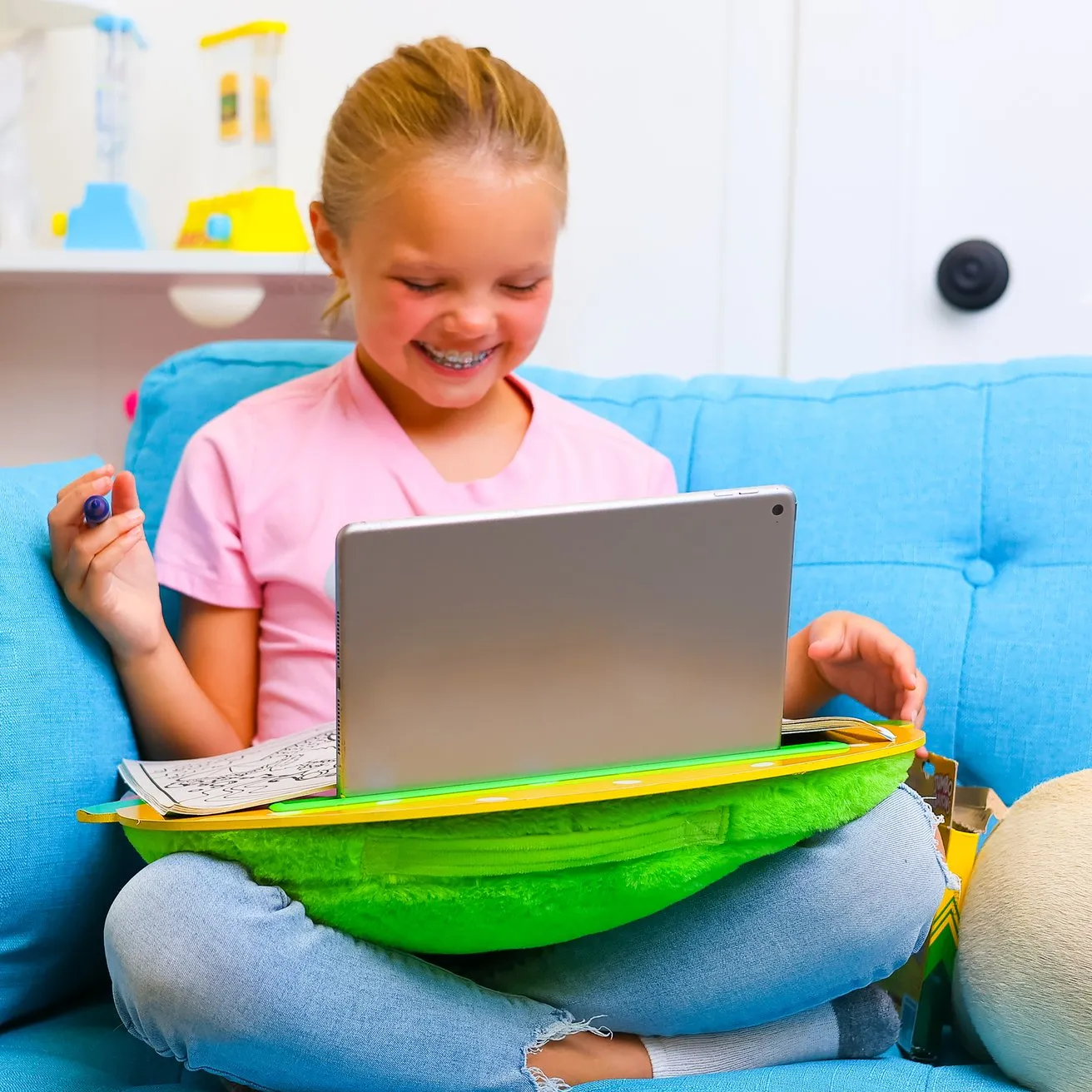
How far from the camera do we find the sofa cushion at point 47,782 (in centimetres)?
81

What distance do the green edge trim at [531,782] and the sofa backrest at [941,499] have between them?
294 mm

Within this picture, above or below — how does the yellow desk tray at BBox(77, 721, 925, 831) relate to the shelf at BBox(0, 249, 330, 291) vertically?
below

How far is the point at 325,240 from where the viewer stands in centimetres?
108

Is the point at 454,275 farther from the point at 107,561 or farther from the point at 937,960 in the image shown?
the point at 937,960

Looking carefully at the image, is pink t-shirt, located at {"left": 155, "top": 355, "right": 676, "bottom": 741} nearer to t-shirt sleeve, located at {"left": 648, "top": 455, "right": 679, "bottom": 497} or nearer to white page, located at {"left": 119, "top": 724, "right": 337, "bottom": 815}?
t-shirt sleeve, located at {"left": 648, "top": 455, "right": 679, "bottom": 497}

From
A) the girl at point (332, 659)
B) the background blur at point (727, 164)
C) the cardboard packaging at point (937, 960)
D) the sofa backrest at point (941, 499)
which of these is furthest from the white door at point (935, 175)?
the cardboard packaging at point (937, 960)

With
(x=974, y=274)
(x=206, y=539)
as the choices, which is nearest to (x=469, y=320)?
(x=206, y=539)

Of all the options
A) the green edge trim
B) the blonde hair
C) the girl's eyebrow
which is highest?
the blonde hair

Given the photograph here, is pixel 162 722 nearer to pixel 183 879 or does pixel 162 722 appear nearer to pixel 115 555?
pixel 115 555

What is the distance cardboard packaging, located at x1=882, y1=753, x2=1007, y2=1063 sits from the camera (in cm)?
87

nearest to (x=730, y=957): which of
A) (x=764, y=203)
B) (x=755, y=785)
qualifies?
(x=755, y=785)

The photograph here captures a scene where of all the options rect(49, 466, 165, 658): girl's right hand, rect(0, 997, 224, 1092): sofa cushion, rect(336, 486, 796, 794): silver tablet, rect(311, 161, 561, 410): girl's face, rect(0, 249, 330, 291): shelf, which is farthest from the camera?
rect(0, 249, 330, 291): shelf

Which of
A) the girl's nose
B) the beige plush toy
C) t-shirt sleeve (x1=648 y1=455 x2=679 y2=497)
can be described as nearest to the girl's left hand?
the beige plush toy

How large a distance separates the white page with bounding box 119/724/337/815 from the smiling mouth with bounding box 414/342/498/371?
310 millimetres
